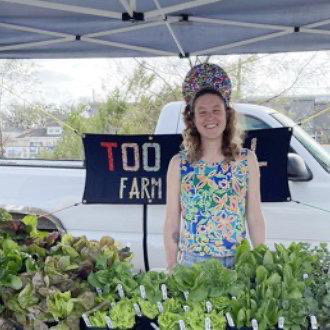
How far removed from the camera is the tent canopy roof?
9.54ft

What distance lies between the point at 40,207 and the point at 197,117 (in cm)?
276

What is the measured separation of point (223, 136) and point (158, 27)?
108cm

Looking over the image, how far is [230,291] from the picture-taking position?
1.52 m

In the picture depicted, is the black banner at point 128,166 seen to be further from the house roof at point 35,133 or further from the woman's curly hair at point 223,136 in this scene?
the house roof at point 35,133

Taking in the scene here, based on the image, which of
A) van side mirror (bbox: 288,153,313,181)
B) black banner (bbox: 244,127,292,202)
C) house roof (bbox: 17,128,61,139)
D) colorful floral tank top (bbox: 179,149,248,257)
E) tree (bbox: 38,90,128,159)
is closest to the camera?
colorful floral tank top (bbox: 179,149,248,257)

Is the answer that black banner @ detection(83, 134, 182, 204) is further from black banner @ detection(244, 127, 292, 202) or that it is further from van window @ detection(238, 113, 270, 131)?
van window @ detection(238, 113, 270, 131)

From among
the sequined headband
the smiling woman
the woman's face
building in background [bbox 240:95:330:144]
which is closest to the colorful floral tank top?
the smiling woman

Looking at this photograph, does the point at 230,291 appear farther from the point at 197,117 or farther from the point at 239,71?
the point at 239,71

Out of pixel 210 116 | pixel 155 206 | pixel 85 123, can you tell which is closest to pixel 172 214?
pixel 210 116

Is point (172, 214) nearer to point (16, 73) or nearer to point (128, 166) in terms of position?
point (128, 166)

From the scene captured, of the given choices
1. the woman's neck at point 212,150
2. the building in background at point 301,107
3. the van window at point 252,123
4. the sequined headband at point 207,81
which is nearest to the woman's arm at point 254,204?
the woman's neck at point 212,150

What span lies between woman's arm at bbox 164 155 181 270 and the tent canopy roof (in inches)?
33.2

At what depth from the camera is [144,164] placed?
4074mm

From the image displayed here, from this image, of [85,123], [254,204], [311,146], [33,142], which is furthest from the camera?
[33,142]
